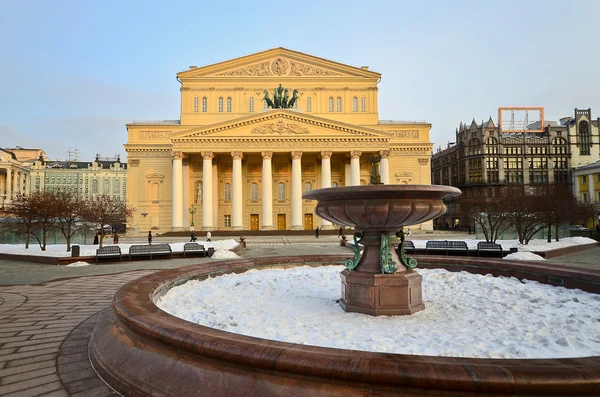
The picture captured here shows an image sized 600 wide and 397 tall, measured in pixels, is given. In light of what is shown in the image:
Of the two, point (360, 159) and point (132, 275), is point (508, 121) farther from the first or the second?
point (132, 275)

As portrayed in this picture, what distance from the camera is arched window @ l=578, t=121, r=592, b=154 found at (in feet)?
227

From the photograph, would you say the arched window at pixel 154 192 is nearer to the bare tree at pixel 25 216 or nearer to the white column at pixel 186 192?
the white column at pixel 186 192

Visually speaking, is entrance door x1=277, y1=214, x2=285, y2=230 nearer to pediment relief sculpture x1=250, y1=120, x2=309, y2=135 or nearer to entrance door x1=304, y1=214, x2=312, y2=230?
entrance door x1=304, y1=214, x2=312, y2=230

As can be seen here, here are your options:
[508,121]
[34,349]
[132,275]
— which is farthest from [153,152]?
[508,121]

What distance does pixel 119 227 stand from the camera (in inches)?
1944

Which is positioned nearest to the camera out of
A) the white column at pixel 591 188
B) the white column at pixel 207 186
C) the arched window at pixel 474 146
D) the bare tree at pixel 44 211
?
the bare tree at pixel 44 211

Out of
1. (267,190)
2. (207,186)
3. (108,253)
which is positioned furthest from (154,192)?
(108,253)

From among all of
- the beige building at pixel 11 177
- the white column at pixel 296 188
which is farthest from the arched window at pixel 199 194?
the beige building at pixel 11 177

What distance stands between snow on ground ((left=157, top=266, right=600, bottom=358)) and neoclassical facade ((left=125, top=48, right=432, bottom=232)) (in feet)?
126

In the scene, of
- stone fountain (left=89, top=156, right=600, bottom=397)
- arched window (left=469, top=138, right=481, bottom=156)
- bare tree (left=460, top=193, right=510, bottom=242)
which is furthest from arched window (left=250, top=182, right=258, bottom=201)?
stone fountain (left=89, top=156, right=600, bottom=397)

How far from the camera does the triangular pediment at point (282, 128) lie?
46.4 m

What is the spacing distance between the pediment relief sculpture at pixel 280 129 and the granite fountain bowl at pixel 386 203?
1660 inches

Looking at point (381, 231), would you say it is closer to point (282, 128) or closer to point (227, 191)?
point (282, 128)

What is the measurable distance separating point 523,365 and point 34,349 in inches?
211
